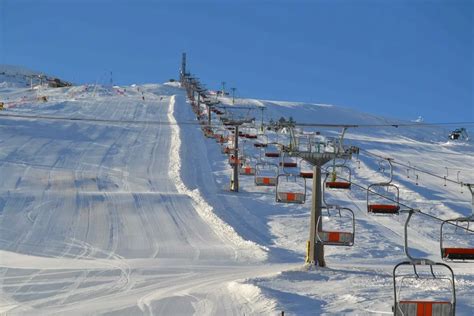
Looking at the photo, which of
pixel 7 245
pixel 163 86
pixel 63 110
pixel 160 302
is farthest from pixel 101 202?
pixel 163 86

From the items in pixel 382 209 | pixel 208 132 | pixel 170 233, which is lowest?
pixel 170 233

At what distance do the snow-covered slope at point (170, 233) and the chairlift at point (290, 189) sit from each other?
1603 mm

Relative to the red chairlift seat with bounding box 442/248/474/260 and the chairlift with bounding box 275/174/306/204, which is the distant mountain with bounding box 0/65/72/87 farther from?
the red chairlift seat with bounding box 442/248/474/260

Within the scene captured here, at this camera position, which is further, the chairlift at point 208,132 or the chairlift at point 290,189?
the chairlift at point 208,132

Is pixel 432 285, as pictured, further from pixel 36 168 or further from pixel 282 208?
pixel 36 168

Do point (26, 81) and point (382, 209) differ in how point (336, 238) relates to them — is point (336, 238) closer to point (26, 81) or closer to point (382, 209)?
point (382, 209)

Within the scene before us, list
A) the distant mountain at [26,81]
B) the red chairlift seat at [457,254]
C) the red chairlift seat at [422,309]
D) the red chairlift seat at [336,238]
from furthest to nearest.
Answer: the distant mountain at [26,81]
the red chairlift seat at [336,238]
the red chairlift seat at [457,254]
the red chairlift seat at [422,309]

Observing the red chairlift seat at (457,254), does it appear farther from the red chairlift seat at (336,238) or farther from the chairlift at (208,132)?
the chairlift at (208,132)

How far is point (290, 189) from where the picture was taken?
3388 centimetres

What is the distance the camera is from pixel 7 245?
20.2 meters

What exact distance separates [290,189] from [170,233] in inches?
475

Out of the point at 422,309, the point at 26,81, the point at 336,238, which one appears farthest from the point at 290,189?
the point at 26,81

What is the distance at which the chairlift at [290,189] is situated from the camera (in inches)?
760

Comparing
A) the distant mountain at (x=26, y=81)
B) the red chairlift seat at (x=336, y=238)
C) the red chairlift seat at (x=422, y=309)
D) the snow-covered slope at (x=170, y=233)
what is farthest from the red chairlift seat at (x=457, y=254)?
the distant mountain at (x=26, y=81)
